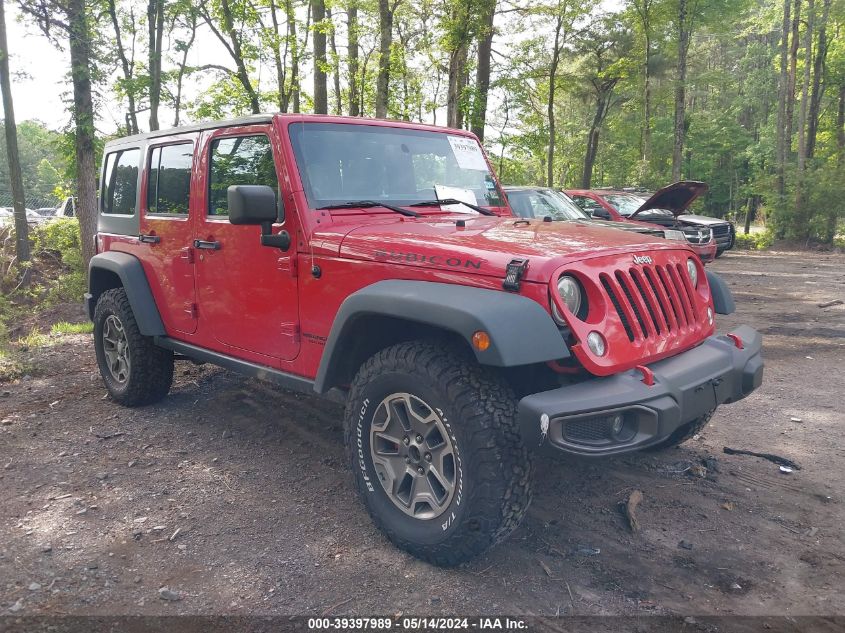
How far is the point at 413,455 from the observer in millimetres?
2920

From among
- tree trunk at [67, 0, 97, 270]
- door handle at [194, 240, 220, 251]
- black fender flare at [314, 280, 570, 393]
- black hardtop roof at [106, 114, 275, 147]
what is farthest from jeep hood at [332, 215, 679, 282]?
tree trunk at [67, 0, 97, 270]

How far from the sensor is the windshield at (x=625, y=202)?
1312 cm

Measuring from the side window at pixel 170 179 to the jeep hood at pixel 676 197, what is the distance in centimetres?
737

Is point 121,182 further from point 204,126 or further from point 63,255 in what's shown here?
point 63,255

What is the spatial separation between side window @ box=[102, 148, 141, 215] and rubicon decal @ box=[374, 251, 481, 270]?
2843 millimetres

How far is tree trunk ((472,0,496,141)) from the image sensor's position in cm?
1384

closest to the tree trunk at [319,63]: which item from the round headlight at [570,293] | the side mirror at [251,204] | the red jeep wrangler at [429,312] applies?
the red jeep wrangler at [429,312]

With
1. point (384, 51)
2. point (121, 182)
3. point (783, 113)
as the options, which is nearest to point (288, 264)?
Answer: point (121, 182)

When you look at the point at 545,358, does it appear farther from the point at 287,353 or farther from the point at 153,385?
the point at 153,385

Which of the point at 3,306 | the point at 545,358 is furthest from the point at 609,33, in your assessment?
the point at 545,358

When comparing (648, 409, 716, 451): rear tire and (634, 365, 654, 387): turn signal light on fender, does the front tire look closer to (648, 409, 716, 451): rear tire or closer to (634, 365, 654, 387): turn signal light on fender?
(634, 365, 654, 387): turn signal light on fender

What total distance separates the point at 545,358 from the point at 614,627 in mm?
1062

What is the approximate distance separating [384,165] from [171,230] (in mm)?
1645

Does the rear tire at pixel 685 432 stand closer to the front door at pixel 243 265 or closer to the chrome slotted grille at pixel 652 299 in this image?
the chrome slotted grille at pixel 652 299
